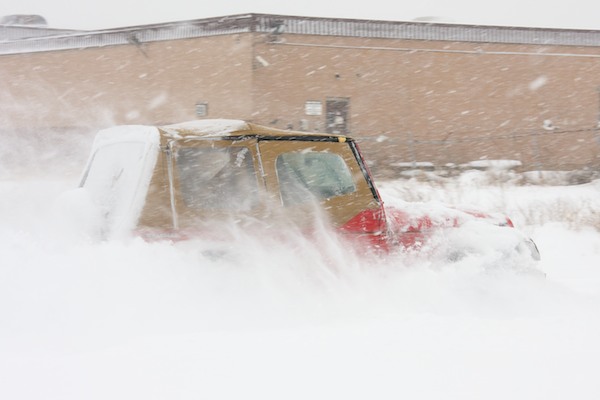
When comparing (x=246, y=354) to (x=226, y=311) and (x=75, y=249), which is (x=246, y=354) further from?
(x=75, y=249)

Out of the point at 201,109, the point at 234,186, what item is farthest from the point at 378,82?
the point at 234,186

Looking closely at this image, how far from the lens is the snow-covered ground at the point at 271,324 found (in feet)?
11.2

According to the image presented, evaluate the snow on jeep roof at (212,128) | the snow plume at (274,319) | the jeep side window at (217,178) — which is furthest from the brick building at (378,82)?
the jeep side window at (217,178)

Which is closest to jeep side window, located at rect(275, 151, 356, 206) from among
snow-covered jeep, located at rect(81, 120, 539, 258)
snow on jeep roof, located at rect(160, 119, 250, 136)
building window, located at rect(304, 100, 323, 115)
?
snow-covered jeep, located at rect(81, 120, 539, 258)

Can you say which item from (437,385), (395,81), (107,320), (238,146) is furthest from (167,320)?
(395,81)

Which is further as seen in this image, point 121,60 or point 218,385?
point 121,60

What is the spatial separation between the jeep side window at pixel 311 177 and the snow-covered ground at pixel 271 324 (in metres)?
0.39

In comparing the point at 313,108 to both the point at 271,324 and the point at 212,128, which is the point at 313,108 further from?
the point at 271,324

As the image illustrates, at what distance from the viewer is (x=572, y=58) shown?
87.5ft

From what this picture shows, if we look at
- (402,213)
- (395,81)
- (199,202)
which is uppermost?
(199,202)

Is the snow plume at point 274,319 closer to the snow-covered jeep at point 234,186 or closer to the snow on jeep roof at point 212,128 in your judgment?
the snow-covered jeep at point 234,186

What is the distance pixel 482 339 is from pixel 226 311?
65.9 inches

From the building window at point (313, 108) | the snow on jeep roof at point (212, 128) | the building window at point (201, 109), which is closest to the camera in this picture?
the snow on jeep roof at point (212, 128)

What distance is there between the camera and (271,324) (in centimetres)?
449
